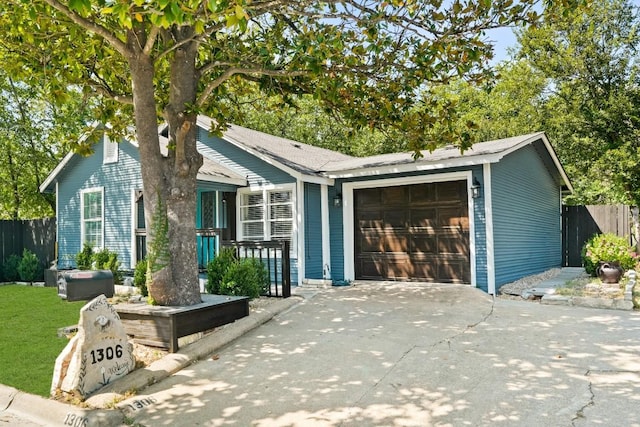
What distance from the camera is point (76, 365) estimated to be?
13.8ft

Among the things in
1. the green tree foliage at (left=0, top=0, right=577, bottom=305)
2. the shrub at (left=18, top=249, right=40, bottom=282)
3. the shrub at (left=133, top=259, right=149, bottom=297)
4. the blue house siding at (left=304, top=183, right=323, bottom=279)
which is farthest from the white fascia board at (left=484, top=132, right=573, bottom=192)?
the shrub at (left=18, top=249, right=40, bottom=282)

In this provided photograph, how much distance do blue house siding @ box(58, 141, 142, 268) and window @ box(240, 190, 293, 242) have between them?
10.2 ft

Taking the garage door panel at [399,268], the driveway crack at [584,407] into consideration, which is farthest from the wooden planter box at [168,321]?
the garage door panel at [399,268]

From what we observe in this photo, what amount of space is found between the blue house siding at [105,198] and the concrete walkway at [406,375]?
7318mm

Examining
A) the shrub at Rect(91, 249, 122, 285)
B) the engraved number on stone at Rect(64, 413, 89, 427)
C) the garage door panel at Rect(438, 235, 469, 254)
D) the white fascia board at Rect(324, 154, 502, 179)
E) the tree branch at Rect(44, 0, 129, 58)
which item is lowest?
the engraved number on stone at Rect(64, 413, 89, 427)

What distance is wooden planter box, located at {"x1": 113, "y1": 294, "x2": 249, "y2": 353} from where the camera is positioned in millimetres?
5254

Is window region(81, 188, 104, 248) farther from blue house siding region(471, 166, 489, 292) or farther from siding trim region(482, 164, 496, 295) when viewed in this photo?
siding trim region(482, 164, 496, 295)

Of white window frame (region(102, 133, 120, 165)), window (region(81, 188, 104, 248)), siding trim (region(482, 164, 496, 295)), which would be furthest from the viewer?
window (region(81, 188, 104, 248))

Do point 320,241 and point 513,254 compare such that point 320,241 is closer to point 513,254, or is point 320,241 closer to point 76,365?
point 513,254

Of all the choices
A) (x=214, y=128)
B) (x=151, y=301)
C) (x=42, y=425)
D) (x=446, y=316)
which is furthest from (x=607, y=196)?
(x=42, y=425)

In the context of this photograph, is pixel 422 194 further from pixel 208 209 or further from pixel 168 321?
pixel 168 321

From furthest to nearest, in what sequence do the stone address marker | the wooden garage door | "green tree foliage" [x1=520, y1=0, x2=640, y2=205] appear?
"green tree foliage" [x1=520, y1=0, x2=640, y2=205]
the wooden garage door
the stone address marker

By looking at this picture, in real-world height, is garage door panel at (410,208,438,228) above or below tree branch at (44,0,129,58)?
below

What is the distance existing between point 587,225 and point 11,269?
17.0 metres
